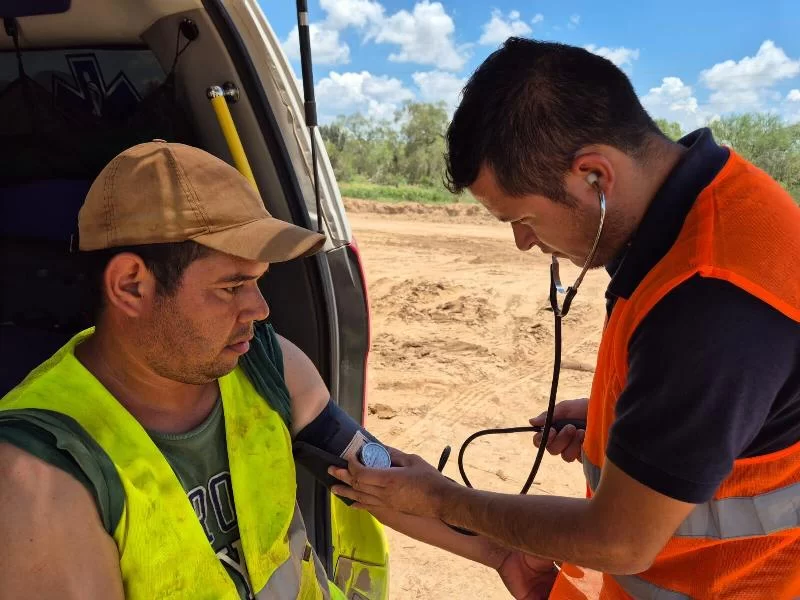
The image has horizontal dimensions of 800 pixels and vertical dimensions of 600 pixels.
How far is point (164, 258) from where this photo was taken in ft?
4.62

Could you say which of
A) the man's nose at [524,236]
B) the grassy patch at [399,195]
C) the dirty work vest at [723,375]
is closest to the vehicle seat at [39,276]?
the man's nose at [524,236]

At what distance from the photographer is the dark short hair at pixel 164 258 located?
55.2 inches

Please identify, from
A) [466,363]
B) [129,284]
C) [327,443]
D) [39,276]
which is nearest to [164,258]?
[129,284]

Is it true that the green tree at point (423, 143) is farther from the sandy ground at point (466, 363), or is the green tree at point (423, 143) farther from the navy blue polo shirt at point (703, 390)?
the navy blue polo shirt at point (703, 390)

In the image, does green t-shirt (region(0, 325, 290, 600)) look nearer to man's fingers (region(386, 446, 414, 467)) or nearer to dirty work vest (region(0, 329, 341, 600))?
dirty work vest (region(0, 329, 341, 600))

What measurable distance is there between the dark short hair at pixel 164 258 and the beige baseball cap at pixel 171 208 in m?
0.02

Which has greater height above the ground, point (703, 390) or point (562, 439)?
point (703, 390)

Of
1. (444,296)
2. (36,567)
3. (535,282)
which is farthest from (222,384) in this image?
(535,282)

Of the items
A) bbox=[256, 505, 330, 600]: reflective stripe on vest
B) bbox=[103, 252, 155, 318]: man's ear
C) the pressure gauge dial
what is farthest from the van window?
bbox=[256, 505, 330, 600]: reflective stripe on vest

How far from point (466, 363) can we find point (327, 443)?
4.24 metres

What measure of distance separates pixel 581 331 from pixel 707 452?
19.7 ft

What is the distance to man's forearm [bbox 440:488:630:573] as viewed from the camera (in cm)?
123

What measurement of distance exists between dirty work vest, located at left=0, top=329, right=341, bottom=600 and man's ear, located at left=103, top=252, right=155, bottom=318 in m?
0.15

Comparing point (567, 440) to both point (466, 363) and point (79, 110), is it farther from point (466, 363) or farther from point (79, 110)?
point (466, 363)
